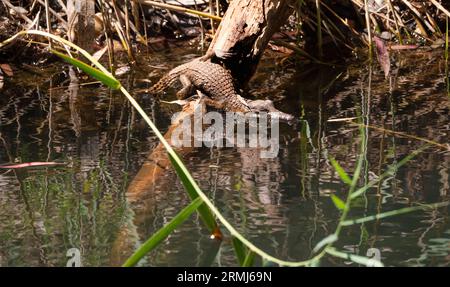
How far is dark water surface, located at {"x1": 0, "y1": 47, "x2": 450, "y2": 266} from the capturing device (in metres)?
2.04

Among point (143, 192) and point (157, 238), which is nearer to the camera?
point (157, 238)

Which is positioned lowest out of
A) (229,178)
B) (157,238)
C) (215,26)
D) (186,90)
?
Answer: (157,238)

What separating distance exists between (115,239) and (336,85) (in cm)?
177

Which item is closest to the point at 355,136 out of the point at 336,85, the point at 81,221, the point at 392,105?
the point at 392,105

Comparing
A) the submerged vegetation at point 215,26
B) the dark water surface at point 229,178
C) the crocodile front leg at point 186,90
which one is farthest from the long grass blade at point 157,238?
the submerged vegetation at point 215,26

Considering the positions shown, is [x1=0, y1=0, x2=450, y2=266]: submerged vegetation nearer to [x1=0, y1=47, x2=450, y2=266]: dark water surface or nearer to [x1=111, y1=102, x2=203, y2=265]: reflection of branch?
[x1=0, y1=47, x2=450, y2=266]: dark water surface

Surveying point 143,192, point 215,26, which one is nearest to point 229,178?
point 143,192

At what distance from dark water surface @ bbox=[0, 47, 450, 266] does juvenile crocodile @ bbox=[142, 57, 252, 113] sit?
0.51 ft

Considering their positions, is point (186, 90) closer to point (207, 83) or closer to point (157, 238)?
point (207, 83)

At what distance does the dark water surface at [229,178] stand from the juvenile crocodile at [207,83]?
0.16 metres

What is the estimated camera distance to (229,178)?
2506 millimetres

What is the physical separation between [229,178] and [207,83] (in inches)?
42.0
